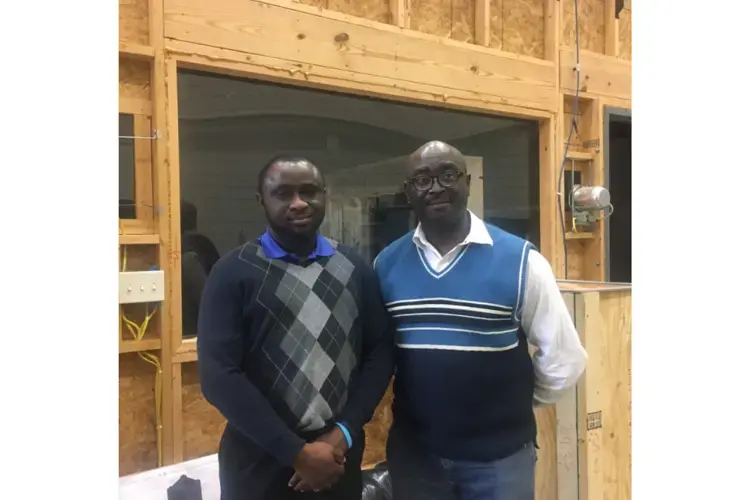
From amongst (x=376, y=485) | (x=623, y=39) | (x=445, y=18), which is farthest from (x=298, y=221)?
(x=623, y=39)

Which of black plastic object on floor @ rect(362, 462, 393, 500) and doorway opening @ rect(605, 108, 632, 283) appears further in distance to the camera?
doorway opening @ rect(605, 108, 632, 283)

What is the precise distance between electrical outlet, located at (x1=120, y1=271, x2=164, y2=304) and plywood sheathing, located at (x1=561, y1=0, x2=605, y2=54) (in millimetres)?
2277

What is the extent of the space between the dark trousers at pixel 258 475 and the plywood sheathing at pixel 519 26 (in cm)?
211

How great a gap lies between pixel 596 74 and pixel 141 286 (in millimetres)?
2468

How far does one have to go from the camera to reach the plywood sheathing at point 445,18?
2465mm

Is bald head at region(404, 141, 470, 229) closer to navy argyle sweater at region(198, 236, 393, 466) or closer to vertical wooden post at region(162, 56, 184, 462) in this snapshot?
navy argyle sweater at region(198, 236, 393, 466)

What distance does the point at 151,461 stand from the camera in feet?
5.78

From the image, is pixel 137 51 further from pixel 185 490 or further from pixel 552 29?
pixel 552 29

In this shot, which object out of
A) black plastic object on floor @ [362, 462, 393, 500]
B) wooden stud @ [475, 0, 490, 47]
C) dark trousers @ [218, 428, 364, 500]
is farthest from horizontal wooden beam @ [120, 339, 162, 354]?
wooden stud @ [475, 0, 490, 47]

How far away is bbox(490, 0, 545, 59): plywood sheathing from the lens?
2711mm

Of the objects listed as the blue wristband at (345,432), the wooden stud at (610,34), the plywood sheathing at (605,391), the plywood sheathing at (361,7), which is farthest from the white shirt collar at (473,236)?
the wooden stud at (610,34)
